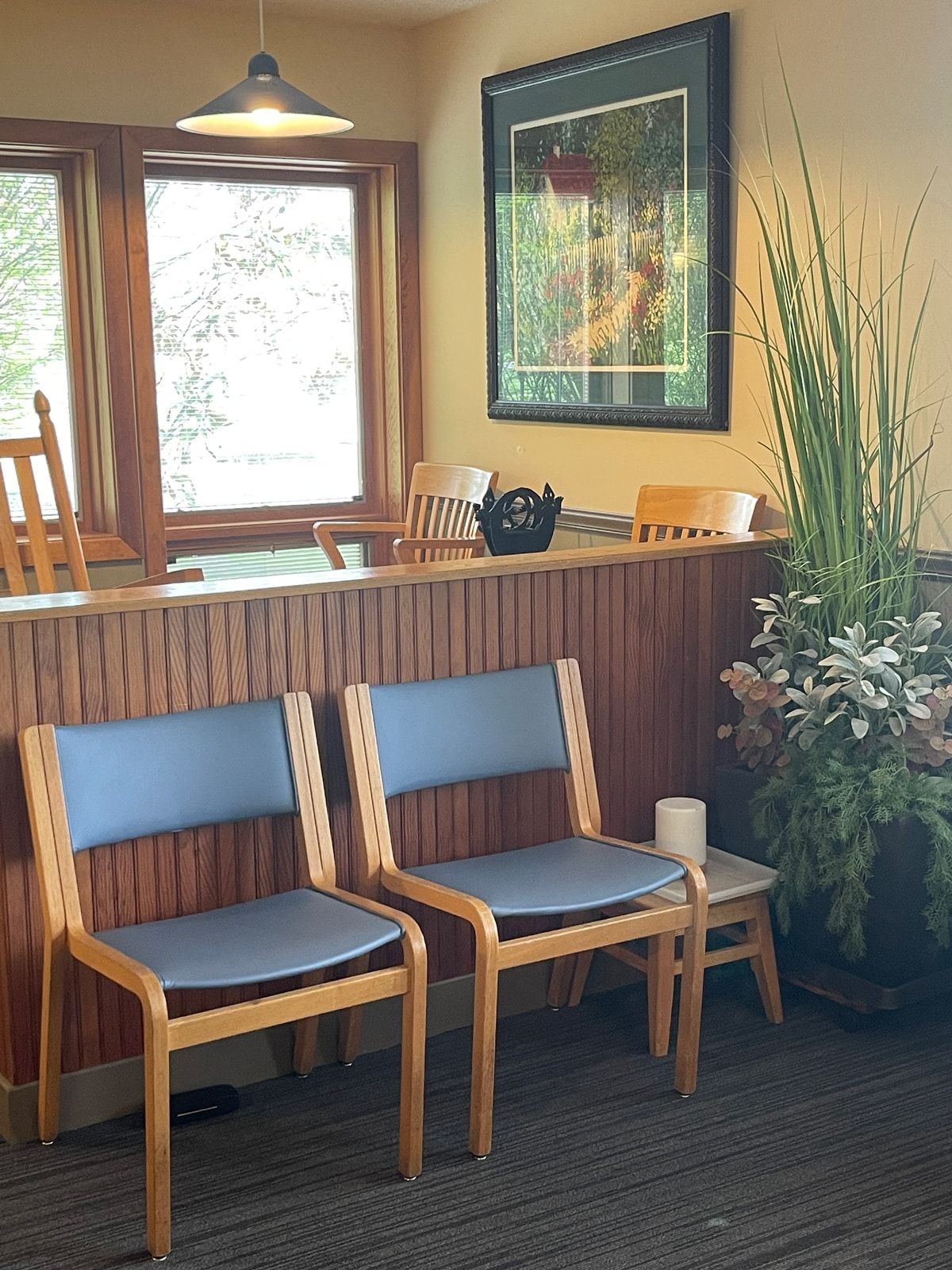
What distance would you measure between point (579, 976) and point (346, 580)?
3.37 ft

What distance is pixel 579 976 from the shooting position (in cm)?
313

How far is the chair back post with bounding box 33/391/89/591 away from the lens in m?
3.61

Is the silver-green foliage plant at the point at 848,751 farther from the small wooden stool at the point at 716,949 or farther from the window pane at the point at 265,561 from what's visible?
the window pane at the point at 265,561

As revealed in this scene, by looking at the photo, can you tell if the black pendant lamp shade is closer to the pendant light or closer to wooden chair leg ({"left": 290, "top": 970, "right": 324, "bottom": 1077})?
the pendant light

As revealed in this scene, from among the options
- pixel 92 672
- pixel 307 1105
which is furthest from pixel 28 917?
pixel 307 1105

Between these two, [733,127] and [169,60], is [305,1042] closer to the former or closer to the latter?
[733,127]

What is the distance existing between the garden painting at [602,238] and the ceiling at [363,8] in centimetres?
52

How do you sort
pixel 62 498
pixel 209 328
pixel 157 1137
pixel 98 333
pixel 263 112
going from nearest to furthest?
pixel 157 1137 < pixel 263 112 < pixel 62 498 < pixel 98 333 < pixel 209 328

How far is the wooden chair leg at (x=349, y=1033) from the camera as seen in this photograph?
2.84 m

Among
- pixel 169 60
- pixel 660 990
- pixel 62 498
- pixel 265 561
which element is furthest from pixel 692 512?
pixel 169 60

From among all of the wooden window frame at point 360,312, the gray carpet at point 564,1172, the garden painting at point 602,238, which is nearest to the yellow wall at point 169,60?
the wooden window frame at point 360,312

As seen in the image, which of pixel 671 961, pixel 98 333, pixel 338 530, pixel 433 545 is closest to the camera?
pixel 671 961

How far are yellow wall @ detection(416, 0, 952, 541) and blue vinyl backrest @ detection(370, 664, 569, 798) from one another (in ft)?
3.72

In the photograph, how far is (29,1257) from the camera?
2.21 m
